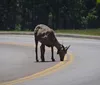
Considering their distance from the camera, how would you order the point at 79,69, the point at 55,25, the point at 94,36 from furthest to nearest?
the point at 55,25, the point at 94,36, the point at 79,69

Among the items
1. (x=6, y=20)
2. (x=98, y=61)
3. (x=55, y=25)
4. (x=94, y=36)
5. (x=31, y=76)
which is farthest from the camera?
(x=55, y=25)


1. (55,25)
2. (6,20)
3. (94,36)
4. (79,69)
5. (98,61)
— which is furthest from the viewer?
(55,25)

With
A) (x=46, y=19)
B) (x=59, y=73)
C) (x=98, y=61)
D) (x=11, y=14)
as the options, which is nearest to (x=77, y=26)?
(x=46, y=19)

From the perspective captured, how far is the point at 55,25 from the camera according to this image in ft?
200

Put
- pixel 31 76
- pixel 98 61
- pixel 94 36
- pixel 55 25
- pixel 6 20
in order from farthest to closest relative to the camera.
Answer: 1. pixel 55 25
2. pixel 6 20
3. pixel 94 36
4. pixel 98 61
5. pixel 31 76

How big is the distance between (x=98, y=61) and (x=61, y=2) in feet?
136

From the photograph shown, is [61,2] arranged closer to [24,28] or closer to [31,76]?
[24,28]

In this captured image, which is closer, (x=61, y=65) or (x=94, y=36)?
(x=61, y=65)

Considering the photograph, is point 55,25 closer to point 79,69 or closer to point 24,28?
point 24,28

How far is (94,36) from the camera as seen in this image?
36906 mm

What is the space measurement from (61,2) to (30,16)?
4411 millimetres

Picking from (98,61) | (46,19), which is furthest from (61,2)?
(98,61)

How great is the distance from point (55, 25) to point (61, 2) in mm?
3231

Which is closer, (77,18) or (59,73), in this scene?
(59,73)
